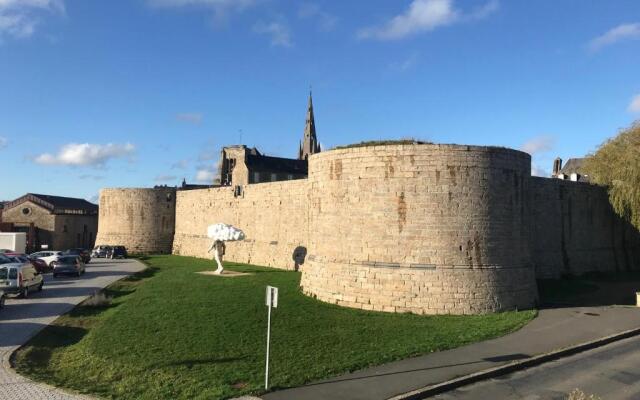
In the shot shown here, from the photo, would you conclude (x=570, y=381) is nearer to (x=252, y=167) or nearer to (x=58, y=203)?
(x=252, y=167)

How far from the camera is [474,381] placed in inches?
403

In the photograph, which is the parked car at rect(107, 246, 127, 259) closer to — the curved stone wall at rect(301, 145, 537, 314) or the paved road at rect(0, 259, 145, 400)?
the paved road at rect(0, 259, 145, 400)

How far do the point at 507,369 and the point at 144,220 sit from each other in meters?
40.7

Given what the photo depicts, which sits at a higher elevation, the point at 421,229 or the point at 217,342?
the point at 421,229

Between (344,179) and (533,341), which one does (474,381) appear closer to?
(533,341)

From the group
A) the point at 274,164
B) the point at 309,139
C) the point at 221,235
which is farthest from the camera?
the point at 309,139

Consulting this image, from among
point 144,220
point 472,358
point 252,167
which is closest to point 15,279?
point 472,358

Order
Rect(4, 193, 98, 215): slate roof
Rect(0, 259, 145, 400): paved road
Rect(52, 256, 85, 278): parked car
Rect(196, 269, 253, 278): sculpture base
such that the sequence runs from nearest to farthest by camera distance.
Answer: Rect(0, 259, 145, 400): paved road < Rect(196, 269, 253, 278): sculpture base < Rect(52, 256, 85, 278): parked car < Rect(4, 193, 98, 215): slate roof

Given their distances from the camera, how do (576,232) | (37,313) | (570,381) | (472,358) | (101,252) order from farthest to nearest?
(101,252) → (576,232) → (37,313) → (472,358) → (570,381)

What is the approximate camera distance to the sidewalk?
9320mm

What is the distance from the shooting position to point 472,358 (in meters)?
11.5

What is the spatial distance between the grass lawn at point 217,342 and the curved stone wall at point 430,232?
3.19 ft

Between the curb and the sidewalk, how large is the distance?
7.6 inches

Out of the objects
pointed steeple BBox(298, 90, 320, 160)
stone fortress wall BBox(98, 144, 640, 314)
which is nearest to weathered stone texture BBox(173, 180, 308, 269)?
stone fortress wall BBox(98, 144, 640, 314)
